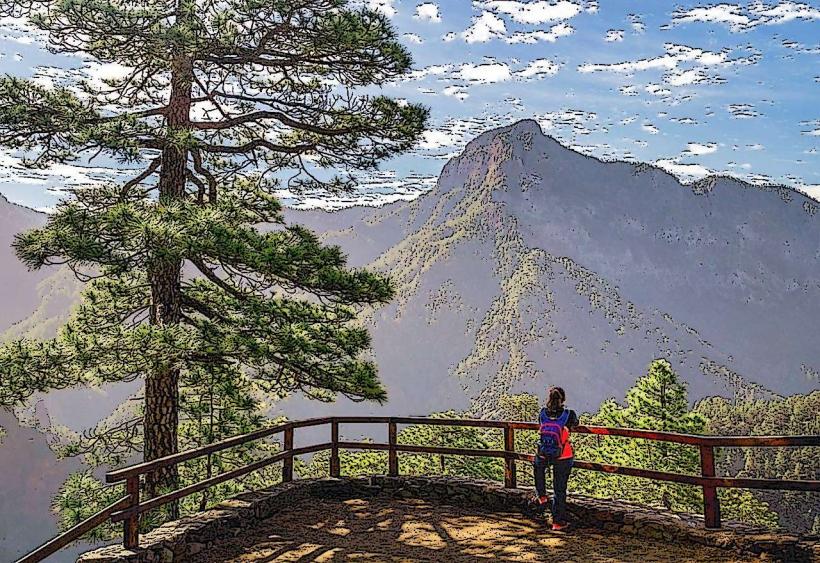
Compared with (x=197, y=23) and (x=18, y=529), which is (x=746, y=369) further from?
(x=197, y=23)

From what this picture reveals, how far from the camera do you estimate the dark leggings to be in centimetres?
708

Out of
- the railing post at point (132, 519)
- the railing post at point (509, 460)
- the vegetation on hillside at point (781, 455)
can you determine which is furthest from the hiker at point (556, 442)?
the vegetation on hillside at point (781, 455)

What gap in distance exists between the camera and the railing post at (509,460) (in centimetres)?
826

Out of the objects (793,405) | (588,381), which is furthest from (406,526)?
(588,381)

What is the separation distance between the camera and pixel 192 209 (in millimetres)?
8852

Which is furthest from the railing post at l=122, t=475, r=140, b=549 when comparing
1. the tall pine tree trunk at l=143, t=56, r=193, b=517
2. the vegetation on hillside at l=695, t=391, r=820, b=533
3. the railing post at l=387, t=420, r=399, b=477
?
the vegetation on hillside at l=695, t=391, r=820, b=533

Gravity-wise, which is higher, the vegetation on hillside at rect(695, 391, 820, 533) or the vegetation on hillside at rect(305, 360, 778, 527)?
the vegetation on hillside at rect(305, 360, 778, 527)

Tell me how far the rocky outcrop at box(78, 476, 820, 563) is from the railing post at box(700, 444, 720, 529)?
0.12 meters

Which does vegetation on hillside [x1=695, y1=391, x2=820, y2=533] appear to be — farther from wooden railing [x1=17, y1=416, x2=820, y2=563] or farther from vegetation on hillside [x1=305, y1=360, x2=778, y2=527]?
wooden railing [x1=17, y1=416, x2=820, y2=563]

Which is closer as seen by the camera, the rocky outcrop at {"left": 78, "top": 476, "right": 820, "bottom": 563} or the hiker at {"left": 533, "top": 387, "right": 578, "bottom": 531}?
the rocky outcrop at {"left": 78, "top": 476, "right": 820, "bottom": 563}

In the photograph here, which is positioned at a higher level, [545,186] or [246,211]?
[545,186]

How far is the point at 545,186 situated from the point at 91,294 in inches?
7416

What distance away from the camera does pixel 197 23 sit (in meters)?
8.80

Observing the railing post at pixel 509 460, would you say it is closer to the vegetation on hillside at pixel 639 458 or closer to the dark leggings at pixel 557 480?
the dark leggings at pixel 557 480
